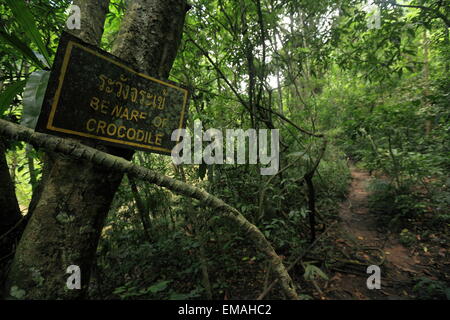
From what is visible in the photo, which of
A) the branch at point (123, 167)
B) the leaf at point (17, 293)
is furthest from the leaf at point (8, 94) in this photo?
the leaf at point (17, 293)

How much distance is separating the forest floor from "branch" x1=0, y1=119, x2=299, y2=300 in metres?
1.88

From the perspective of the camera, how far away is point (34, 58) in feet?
3.13

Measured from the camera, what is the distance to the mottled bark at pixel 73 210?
94 centimetres

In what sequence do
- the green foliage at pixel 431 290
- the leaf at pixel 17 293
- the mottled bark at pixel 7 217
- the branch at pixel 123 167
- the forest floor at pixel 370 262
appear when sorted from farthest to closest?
the forest floor at pixel 370 262 → the green foliage at pixel 431 290 → the mottled bark at pixel 7 217 → the leaf at pixel 17 293 → the branch at pixel 123 167

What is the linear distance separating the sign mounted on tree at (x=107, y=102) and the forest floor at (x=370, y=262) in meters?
2.62

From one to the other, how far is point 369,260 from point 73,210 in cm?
363

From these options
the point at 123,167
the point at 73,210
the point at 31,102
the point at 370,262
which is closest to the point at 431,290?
the point at 370,262

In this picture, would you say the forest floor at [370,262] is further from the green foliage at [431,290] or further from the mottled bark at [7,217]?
the mottled bark at [7,217]

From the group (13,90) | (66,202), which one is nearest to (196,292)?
(66,202)

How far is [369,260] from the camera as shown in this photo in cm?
298

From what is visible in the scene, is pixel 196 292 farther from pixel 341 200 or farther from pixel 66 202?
pixel 341 200

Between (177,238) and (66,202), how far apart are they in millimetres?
2366

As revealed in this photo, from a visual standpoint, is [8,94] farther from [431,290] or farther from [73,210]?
[431,290]
